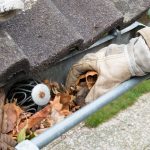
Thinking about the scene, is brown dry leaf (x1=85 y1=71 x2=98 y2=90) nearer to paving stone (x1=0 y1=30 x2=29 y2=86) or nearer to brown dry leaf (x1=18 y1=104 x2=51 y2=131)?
brown dry leaf (x1=18 y1=104 x2=51 y2=131)

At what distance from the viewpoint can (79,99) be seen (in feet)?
7.43

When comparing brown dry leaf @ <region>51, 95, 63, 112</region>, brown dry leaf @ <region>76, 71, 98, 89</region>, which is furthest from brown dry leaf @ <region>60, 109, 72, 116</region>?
brown dry leaf @ <region>76, 71, 98, 89</region>

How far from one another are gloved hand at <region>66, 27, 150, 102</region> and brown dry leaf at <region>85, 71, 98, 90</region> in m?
0.02

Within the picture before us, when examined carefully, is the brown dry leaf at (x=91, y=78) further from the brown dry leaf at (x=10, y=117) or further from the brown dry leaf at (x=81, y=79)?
the brown dry leaf at (x=10, y=117)

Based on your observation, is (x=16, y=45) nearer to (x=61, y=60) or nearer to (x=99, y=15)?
(x=61, y=60)

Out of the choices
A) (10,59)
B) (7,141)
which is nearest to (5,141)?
(7,141)

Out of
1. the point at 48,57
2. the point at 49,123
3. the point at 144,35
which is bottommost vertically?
the point at 49,123

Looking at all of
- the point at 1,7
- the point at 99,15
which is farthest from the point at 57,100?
the point at 1,7

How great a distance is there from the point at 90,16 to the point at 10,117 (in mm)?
596

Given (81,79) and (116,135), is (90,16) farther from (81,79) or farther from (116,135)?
(116,135)

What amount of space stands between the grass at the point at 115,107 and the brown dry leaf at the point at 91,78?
779 mm

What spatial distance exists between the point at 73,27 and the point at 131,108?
1.42 meters

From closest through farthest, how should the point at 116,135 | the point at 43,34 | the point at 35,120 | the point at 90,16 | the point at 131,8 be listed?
the point at 43,34 → the point at 35,120 → the point at 90,16 → the point at 131,8 → the point at 116,135

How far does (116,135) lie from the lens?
3.10 meters
